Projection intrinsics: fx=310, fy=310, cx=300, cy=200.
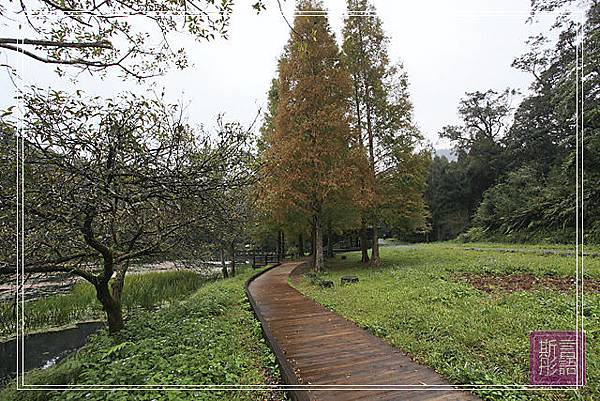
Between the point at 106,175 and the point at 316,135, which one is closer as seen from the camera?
the point at 106,175

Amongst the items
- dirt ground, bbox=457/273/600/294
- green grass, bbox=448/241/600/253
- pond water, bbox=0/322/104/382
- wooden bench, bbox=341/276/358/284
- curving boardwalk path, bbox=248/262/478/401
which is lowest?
pond water, bbox=0/322/104/382

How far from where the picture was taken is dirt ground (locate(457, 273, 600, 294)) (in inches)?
96.5

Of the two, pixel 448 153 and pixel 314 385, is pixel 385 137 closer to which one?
pixel 448 153

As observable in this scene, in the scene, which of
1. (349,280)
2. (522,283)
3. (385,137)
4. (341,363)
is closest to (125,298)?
(349,280)

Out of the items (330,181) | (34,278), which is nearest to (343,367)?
(34,278)

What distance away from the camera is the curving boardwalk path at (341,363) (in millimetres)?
1785

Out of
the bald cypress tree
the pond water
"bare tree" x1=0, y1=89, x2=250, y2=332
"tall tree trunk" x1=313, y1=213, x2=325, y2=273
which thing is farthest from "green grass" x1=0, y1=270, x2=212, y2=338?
"tall tree trunk" x1=313, y1=213, x2=325, y2=273

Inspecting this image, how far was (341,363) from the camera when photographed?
218 cm

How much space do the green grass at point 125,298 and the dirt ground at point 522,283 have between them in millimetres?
4040

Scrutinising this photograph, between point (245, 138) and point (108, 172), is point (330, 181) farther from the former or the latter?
point (108, 172)

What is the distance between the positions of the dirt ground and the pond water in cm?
437

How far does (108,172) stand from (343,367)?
1935mm

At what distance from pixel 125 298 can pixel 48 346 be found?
120 centimetres

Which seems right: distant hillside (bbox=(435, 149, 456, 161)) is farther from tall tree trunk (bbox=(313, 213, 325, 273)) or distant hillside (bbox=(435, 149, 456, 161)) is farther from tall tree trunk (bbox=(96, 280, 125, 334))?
tall tree trunk (bbox=(313, 213, 325, 273))
